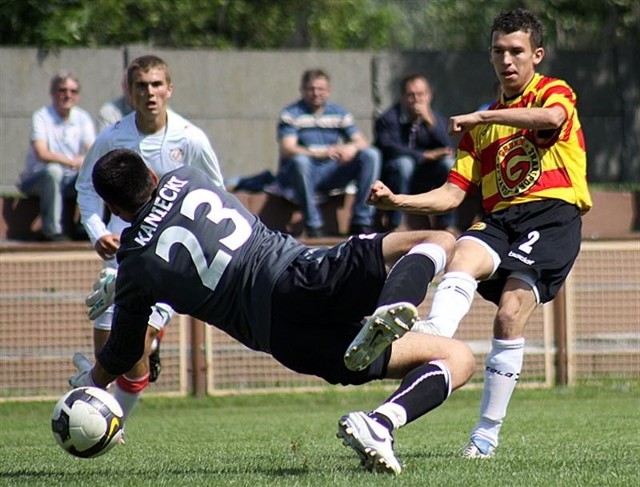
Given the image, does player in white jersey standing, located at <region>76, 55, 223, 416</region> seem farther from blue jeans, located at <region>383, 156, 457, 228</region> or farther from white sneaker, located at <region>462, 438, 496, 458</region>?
blue jeans, located at <region>383, 156, 457, 228</region>

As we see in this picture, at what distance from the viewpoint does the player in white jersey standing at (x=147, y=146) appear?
349 inches

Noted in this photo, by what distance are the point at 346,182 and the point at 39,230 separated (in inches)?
128

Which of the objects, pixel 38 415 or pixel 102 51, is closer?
pixel 38 415

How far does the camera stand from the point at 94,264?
41.9 feet

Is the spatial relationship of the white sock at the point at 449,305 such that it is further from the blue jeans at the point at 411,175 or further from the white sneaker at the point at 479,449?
the blue jeans at the point at 411,175

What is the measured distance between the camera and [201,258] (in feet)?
20.2

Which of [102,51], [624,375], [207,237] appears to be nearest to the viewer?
[207,237]

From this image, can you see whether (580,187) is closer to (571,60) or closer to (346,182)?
(346,182)

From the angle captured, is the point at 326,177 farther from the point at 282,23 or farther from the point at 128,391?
the point at 282,23

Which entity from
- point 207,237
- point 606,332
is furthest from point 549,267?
point 606,332

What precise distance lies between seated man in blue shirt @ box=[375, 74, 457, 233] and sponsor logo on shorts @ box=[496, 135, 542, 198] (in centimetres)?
624

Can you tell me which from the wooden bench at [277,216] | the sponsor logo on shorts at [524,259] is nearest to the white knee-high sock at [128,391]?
the sponsor logo on shorts at [524,259]

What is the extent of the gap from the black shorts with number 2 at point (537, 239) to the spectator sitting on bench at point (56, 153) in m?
7.12

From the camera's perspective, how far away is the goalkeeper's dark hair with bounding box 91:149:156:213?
6.19m
